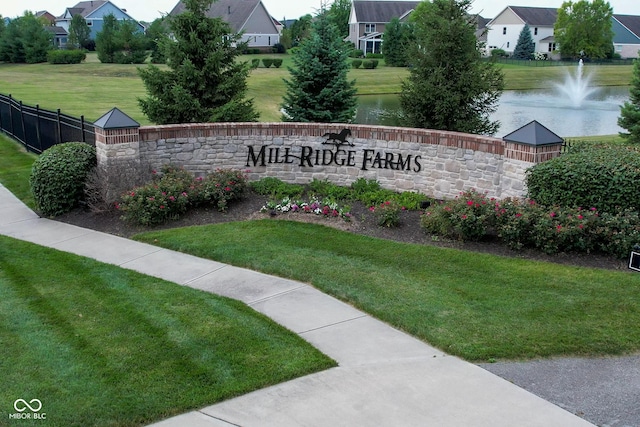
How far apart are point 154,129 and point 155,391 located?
25.7 feet

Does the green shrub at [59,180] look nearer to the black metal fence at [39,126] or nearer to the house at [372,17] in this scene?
the black metal fence at [39,126]

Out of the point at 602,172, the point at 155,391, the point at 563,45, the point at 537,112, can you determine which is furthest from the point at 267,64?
the point at 155,391

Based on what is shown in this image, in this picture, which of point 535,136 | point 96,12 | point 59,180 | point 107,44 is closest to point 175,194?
point 59,180

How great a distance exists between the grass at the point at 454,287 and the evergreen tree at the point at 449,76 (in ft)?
19.3

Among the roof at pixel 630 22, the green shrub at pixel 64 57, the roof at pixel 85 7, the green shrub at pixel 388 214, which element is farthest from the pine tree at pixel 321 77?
the roof at pixel 630 22

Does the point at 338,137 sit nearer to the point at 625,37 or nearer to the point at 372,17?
the point at 372,17

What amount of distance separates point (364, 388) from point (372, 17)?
86.0m

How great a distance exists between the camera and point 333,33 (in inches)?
616

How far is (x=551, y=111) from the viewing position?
3734 cm

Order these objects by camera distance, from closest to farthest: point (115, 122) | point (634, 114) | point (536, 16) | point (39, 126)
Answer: point (115, 122)
point (39, 126)
point (634, 114)
point (536, 16)

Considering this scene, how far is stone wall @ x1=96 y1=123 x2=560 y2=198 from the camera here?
11.7 m

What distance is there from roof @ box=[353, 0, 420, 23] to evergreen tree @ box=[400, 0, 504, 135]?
73635mm

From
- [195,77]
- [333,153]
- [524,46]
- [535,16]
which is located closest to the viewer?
[333,153]

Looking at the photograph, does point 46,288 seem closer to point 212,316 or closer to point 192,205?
point 212,316
